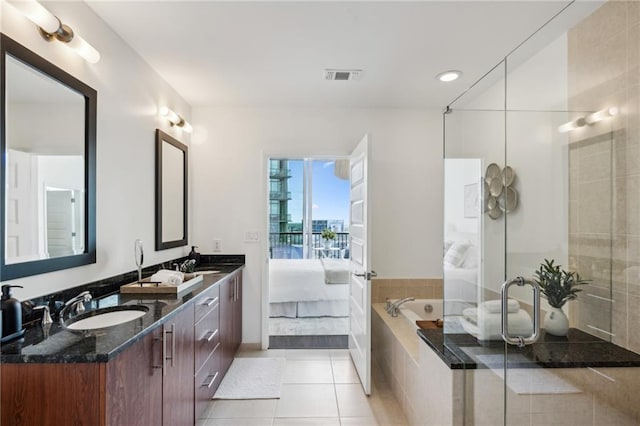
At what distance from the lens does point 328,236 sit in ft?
22.3

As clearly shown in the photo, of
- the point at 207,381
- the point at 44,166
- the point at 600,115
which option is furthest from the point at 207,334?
the point at 600,115

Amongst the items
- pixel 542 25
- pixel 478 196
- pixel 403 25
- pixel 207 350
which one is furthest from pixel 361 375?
pixel 542 25

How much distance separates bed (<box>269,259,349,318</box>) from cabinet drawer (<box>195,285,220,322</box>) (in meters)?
1.77

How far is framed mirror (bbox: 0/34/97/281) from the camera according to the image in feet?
4.55

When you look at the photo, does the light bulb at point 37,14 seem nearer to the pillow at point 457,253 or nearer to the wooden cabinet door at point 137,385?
the wooden cabinet door at point 137,385

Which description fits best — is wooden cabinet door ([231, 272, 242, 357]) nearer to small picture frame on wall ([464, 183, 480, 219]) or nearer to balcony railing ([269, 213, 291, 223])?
small picture frame on wall ([464, 183, 480, 219])

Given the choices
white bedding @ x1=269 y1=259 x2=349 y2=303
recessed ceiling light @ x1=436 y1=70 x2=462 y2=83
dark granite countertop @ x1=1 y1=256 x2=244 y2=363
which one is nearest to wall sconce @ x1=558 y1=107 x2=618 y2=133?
recessed ceiling light @ x1=436 y1=70 x2=462 y2=83

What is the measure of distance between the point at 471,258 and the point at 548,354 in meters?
0.59

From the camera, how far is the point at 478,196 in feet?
6.41

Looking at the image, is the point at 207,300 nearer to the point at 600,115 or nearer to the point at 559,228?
the point at 559,228

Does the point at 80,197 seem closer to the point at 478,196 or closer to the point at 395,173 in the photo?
the point at 478,196

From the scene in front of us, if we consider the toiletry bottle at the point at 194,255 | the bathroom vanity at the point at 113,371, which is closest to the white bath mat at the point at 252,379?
the bathroom vanity at the point at 113,371

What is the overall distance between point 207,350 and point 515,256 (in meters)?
1.99

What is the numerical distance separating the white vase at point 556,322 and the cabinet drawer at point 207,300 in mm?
1882
